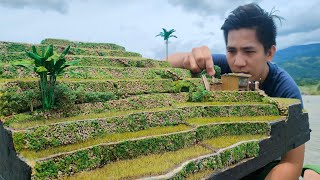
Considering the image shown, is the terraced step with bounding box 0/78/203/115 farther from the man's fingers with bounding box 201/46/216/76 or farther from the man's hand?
the man's fingers with bounding box 201/46/216/76

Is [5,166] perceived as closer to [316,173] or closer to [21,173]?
[21,173]

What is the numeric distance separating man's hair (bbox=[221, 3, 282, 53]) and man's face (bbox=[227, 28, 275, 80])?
106 millimetres

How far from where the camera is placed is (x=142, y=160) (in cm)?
609

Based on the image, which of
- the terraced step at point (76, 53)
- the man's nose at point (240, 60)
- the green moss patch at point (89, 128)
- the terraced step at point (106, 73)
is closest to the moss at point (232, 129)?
the green moss patch at point (89, 128)

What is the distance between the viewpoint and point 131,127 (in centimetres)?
723

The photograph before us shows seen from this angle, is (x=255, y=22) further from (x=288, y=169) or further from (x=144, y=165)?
(x=144, y=165)

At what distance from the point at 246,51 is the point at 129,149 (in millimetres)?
2934

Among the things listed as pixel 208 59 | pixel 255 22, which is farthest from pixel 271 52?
pixel 208 59

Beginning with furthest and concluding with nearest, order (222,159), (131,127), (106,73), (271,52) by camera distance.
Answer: (106,73)
(131,127)
(271,52)
(222,159)

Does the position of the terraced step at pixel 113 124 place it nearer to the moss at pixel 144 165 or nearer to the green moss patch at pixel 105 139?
the green moss patch at pixel 105 139

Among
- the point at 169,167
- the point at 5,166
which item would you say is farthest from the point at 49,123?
the point at 169,167

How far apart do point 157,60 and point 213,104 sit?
20.3 feet

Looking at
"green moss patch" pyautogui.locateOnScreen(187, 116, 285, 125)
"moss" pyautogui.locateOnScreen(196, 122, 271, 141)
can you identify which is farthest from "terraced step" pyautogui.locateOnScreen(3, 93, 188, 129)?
"moss" pyautogui.locateOnScreen(196, 122, 271, 141)

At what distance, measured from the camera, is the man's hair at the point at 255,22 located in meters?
6.34
